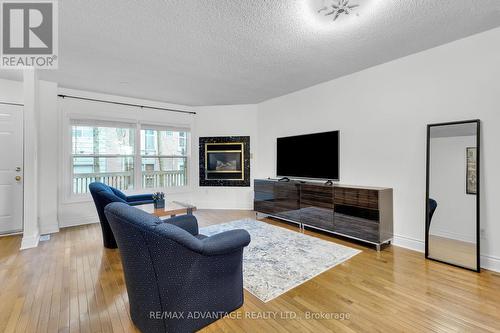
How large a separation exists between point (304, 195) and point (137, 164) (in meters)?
3.71

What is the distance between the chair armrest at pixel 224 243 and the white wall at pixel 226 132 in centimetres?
407

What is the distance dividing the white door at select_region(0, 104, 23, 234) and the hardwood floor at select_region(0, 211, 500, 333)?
1337 mm

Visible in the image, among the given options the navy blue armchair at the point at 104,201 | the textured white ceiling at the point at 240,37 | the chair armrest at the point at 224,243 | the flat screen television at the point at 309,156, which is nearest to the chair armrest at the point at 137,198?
the navy blue armchair at the point at 104,201

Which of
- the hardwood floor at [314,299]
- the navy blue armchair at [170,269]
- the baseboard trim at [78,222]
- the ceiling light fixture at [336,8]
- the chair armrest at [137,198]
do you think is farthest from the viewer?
the baseboard trim at [78,222]

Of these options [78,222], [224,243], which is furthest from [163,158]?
[224,243]

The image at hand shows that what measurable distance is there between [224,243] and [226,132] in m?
4.53

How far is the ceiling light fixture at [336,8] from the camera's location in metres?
2.09

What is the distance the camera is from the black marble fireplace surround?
→ 584 cm

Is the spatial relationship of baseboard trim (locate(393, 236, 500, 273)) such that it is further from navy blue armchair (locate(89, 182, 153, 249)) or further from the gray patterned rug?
navy blue armchair (locate(89, 182, 153, 249))

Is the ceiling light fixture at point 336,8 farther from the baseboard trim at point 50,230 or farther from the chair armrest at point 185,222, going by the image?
the baseboard trim at point 50,230

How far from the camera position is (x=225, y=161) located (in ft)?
19.4

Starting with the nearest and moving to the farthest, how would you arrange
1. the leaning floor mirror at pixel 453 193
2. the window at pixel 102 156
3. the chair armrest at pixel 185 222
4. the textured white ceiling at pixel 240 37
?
the textured white ceiling at pixel 240 37
the chair armrest at pixel 185 222
the leaning floor mirror at pixel 453 193
the window at pixel 102 156

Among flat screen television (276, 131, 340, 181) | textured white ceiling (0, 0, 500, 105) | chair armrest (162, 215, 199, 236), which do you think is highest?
textured white ceiling (0, 0, 500, 105)

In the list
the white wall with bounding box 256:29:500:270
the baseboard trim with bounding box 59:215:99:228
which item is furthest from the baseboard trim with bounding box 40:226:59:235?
the white wall with bounding box 256:29:500:270
